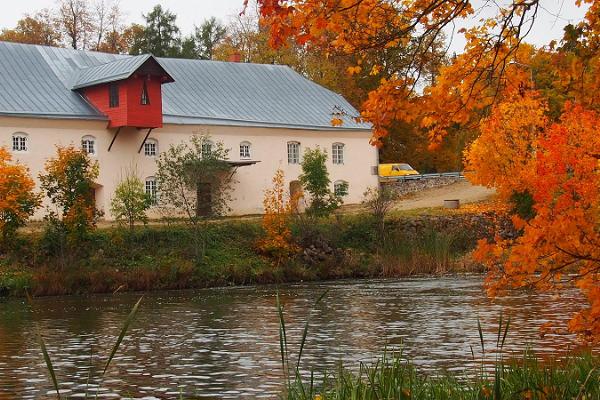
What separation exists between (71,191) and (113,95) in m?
8.08

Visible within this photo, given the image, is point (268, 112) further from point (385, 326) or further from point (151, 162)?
point (385, 326)

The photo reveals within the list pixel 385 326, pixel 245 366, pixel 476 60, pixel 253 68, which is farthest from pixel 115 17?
pixel 476 60

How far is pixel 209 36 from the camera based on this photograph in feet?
231

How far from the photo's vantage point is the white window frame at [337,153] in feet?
160

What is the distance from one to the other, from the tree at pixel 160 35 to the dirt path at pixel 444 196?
68.4 feet

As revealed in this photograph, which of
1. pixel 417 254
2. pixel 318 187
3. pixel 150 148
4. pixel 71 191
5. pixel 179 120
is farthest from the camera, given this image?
pixel 179 120

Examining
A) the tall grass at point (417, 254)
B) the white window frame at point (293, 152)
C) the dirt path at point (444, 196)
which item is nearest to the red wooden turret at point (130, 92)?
the white window frame at point (293, 152)

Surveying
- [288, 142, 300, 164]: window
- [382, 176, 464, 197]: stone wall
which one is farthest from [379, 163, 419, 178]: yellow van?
[288, 142, 300, 164]: window

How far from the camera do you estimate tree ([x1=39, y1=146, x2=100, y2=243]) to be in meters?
33.9

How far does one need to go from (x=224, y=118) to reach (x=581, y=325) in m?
36.7

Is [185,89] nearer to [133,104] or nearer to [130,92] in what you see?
[130,92]

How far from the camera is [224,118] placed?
149 feet

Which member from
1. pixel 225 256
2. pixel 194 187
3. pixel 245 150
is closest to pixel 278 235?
pixel 225 256

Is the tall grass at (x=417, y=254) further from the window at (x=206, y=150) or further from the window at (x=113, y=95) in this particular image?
the window at (x=113, y=95)
